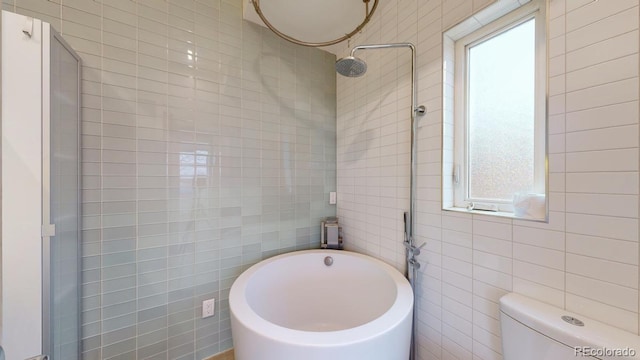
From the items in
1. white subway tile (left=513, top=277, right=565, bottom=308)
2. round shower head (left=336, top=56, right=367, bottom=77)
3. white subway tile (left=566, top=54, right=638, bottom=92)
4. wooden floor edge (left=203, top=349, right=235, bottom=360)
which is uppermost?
round shower head (left=336, top=56, right=367, bottom=77)

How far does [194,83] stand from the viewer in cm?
144

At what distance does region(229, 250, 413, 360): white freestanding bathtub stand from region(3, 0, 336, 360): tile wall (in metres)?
0.27

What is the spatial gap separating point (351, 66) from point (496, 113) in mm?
768

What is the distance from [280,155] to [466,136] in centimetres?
125

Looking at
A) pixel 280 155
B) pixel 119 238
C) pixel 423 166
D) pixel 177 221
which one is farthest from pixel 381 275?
pixel 119 238

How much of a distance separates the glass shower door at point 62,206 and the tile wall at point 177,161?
0.09 metres

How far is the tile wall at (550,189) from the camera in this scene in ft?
2.23

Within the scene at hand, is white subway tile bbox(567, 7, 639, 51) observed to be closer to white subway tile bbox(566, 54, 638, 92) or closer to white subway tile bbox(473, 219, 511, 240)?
white subway tile bbox(566, 54, 638, 92)

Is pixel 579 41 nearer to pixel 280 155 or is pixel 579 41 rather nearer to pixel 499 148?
pixel 499 148

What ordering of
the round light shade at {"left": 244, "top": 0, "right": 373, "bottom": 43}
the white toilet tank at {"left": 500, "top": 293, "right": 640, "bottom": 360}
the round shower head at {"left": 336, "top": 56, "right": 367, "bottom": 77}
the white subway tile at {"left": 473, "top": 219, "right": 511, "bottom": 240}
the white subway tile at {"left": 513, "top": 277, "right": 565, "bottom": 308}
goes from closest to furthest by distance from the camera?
the white toilet tank at {"left": 500, "top": 293, "right": 640, "bottom": 360}
the white subway tile at {"left": 513, "top": 277, "right": 565, "bottom": 308}
the white subway tile at {"left": 473, "top": 219, "right": 511, "bottom": 240}
the round shower head at {"left": 336, "top": 56, "right": 367, "bottom": 77}
the round light shade at {"left": 244, "top": 0, "right": 373, "bottom": 43}

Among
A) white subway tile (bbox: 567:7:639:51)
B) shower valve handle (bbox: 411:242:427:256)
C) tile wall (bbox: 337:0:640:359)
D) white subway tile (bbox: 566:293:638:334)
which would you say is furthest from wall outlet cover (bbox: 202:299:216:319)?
white subway tile (bbox: 567:7:639:51)

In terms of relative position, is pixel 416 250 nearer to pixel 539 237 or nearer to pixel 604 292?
pixel 539 237

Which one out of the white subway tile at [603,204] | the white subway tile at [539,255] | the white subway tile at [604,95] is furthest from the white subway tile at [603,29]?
the white subway tile at [539,255]

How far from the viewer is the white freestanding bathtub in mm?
Answer: 815
